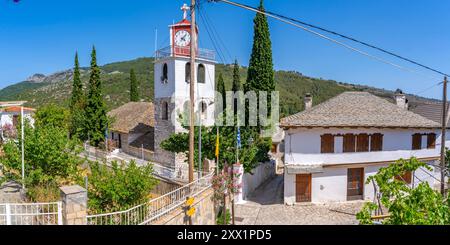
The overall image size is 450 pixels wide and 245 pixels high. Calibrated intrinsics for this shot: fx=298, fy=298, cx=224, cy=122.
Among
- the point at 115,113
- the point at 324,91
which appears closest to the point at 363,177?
the point at 115,113

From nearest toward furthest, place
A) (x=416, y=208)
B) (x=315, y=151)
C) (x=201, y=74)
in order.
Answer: (x=416, y=208) → (x=315, y=151) → (x=201, y=74)

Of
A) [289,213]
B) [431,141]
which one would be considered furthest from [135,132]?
[431,141]

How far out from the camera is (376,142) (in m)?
19.4

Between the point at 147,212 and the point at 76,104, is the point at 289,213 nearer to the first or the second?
the point at 147,212

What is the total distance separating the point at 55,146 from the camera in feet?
41.1

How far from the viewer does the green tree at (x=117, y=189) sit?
384 inches

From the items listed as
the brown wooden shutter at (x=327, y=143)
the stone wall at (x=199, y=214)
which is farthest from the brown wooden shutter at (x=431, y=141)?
the stone wall at (x=199, y=214)

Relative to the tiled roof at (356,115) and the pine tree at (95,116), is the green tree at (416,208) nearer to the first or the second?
the tiled roof at (356,115)

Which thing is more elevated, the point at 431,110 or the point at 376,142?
the point at 431,110

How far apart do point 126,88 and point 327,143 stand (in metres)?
68.9

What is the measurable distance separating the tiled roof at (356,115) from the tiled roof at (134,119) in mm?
16149

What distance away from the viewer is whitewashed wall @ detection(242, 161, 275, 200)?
64.4ft

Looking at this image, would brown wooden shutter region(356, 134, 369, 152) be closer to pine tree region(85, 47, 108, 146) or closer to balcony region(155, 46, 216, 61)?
balcony region(155, 46, 216, 61)
